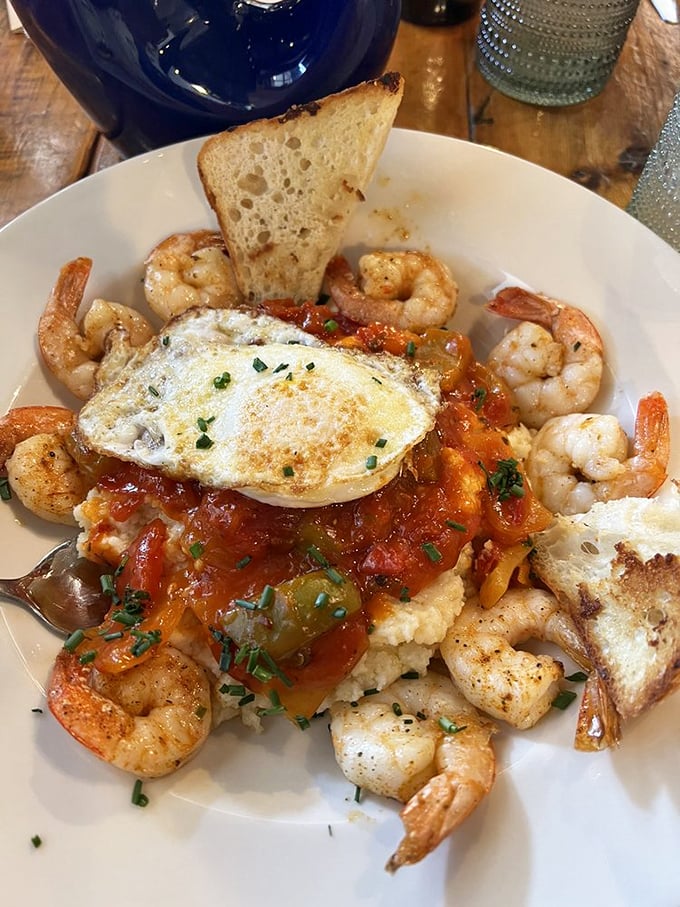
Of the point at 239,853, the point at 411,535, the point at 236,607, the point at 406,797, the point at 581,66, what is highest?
the point at 581,66

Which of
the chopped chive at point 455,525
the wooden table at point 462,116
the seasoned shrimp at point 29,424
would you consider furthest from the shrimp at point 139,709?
the wooden table at point 462,116

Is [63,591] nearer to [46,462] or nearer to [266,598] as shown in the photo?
[46,462]

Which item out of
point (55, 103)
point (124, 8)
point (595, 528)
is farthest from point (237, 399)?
point (55, 103)

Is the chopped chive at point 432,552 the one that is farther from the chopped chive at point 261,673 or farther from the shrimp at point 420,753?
the chopped chive at point 261,673

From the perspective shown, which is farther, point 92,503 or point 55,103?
point 55,103

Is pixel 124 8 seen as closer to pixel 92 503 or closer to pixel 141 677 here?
pixel 92 503

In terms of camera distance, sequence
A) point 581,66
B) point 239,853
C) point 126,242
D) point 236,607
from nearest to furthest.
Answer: point 239,853
point 236,607
point 126,242
point 581,66

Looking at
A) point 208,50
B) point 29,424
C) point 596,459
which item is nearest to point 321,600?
point 596,459
